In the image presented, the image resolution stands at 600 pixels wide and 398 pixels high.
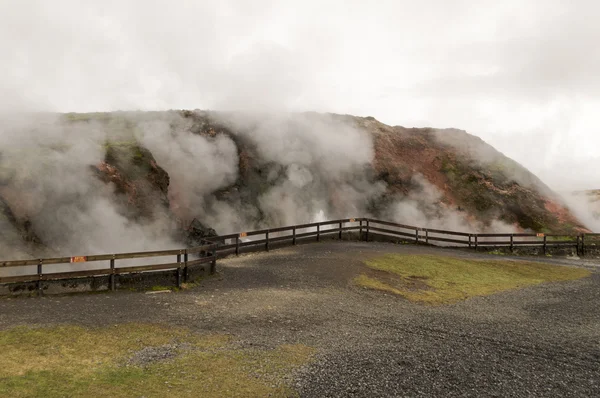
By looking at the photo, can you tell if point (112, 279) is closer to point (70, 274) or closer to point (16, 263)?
point (70, 274)

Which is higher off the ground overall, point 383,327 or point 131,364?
point 131,364

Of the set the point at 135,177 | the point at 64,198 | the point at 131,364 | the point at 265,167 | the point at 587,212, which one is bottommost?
the point at 131,364

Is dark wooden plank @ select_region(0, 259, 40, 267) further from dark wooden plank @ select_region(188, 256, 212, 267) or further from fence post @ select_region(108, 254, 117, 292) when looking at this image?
dark wooden plank @ select_region(188, 256, 212, 267)

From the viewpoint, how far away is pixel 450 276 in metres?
15.6

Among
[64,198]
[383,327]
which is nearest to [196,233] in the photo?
[64,198]

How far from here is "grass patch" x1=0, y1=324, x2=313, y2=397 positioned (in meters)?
5.51

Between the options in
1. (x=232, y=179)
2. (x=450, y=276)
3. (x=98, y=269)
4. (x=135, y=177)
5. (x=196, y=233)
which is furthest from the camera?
(x=232, y=179)

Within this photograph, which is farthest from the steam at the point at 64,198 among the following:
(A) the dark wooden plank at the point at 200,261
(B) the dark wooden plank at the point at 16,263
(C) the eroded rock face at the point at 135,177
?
(A) the dark wooden plank at the point at 200,261

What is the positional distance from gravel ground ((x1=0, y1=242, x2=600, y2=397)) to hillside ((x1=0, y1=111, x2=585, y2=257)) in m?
6.58

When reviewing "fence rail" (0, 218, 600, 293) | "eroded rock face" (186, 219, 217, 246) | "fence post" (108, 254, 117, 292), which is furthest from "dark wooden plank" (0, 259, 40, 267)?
"eroded rock face" (186, 219, 217, 246)

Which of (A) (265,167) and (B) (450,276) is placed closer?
(B) (450,276)

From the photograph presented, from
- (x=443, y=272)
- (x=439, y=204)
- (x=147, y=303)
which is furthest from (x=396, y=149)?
(x=147, y=303)

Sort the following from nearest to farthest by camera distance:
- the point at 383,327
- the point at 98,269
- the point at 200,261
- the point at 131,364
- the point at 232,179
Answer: the point at 131,364 < the point at 383,327 < the point at 98,269 < the point at 200,261 < the point at 232,179

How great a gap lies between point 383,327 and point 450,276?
771 cm
